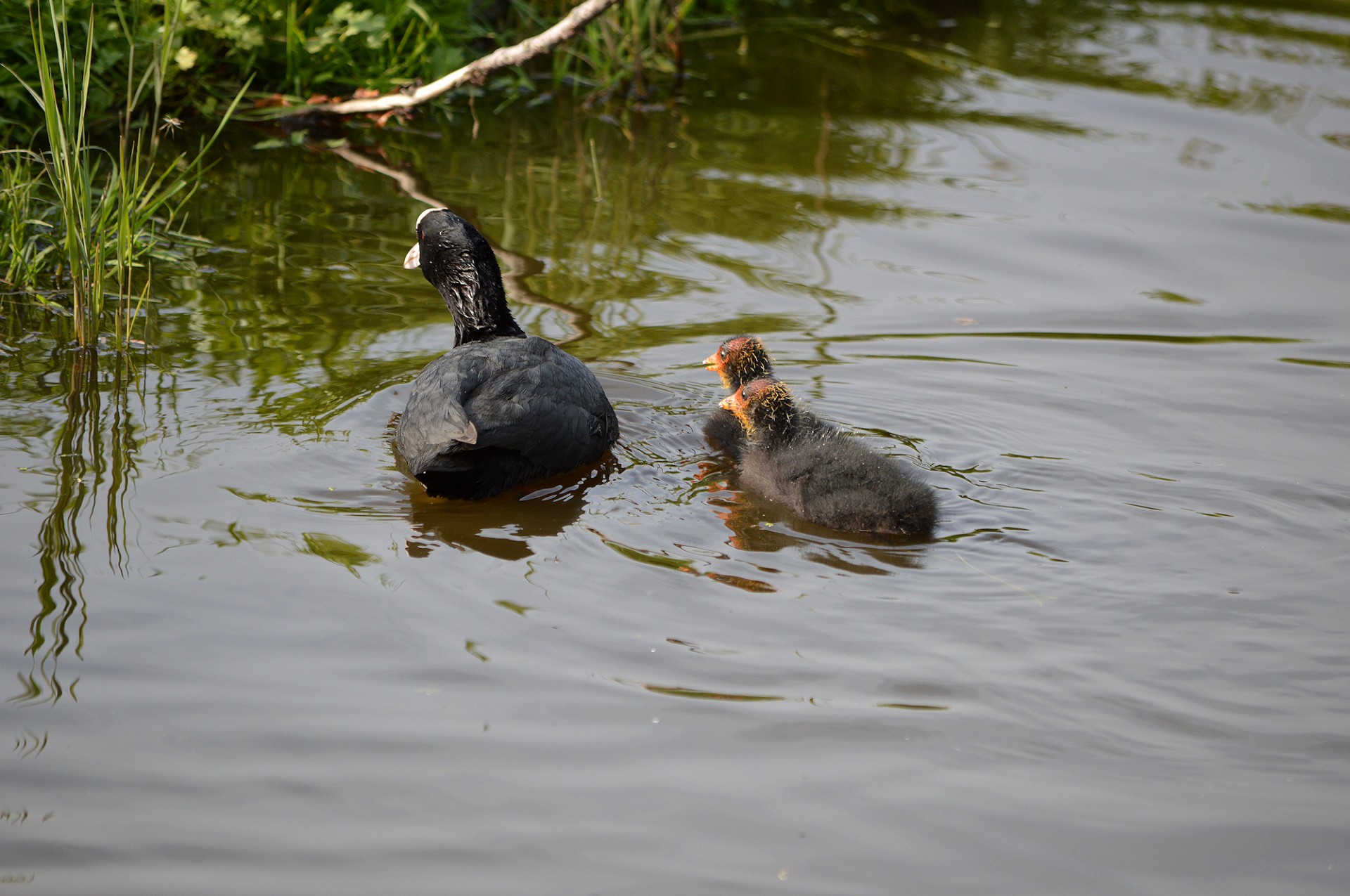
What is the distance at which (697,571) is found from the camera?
13.1 ft

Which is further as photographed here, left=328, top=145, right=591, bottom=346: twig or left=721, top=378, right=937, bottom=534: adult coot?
left=328, top=145, right=591, bottom=346: twig

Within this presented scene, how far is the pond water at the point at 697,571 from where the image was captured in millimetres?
2910

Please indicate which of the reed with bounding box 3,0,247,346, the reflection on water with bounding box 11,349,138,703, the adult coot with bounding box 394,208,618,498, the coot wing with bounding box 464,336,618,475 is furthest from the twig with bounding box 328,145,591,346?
the reflection on water with bounding box 11,349,138,703

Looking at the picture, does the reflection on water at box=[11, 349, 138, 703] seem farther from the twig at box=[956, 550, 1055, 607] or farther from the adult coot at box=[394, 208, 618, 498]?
the twig at box=[956, 550, 1055, 607]

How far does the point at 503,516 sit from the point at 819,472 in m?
1.15

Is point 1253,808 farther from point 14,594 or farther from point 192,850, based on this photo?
point 14,594

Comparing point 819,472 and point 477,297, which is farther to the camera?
point 477,297

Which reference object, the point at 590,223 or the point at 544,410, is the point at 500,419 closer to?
the point at 544,410

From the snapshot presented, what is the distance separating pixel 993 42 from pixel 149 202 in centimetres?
768

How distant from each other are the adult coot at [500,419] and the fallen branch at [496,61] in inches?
127

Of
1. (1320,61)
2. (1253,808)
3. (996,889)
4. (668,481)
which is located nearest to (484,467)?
(668,481)

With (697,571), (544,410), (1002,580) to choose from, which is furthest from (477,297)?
(1002,580)

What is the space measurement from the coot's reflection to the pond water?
0.03 meters

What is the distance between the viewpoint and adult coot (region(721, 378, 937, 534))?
430 centimetres
